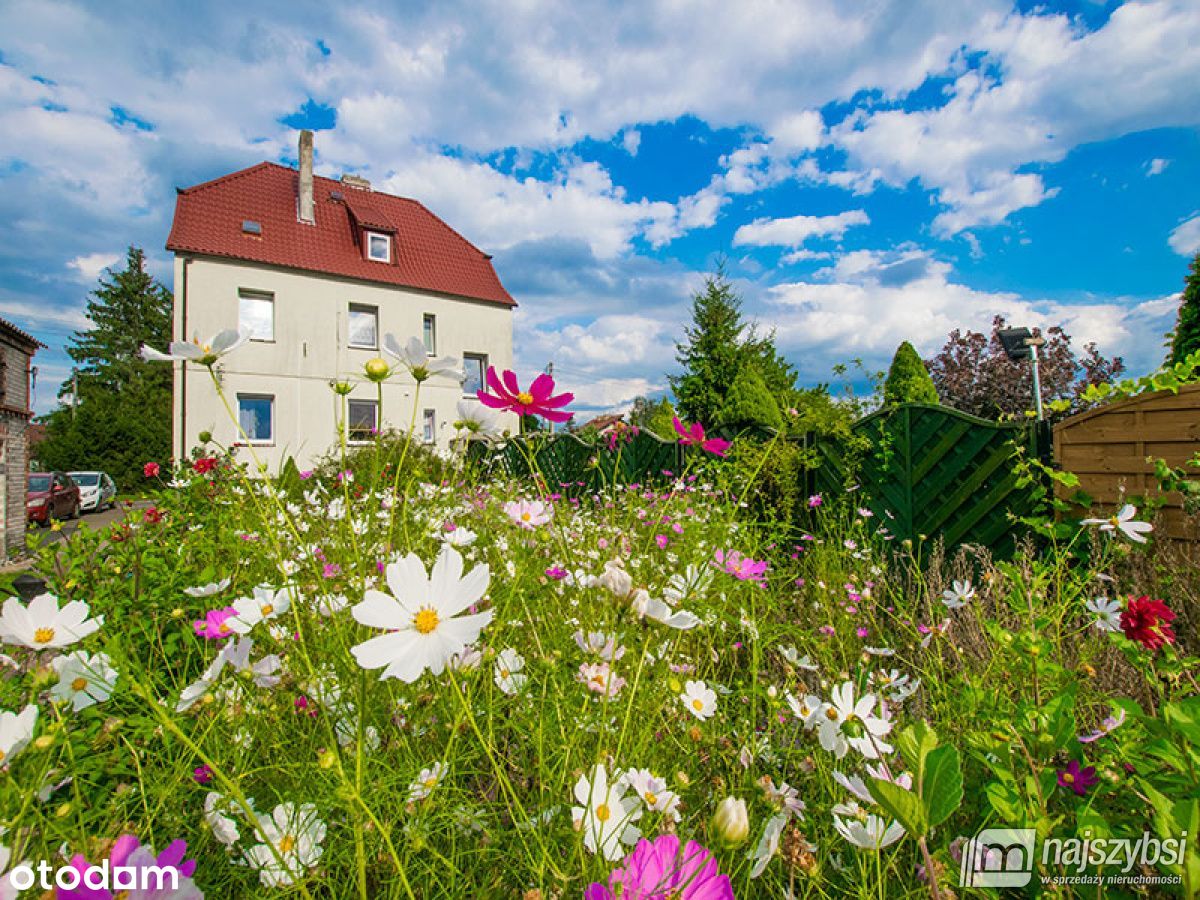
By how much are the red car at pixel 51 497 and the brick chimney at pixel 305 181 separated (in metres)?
8.41

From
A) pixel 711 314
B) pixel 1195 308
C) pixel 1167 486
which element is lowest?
pixel 1167 486

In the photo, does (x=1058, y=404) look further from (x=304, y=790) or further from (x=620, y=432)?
(x=304, y=790)

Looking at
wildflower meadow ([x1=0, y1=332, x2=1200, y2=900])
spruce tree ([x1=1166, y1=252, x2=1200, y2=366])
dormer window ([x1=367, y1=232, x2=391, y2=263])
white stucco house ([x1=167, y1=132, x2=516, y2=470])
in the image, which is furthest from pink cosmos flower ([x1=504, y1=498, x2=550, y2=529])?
dormer window ([x1=367, y1=232, x2=391, y2=263])

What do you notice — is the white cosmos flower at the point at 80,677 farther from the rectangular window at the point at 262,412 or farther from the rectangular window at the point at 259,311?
the rectangular window at the point at 259,311

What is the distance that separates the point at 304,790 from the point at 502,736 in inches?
13.2

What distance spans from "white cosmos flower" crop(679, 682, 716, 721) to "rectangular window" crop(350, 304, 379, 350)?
13928 millimetres

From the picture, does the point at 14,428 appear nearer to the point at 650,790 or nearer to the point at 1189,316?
the point at 650,790

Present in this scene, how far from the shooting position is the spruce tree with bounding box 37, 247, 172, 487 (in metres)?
20.2

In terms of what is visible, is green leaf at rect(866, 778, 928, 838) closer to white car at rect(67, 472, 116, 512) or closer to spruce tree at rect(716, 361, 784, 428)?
spruce tree at rect(716, 361, 784, 428)

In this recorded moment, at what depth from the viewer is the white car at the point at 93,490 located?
16.3m

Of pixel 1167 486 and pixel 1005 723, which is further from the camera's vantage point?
pixel 1167 486

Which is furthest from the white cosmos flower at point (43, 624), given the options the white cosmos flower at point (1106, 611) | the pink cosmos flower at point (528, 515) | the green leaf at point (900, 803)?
the white cosmos flower at point (1106, 611)

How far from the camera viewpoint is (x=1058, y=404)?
8.64 feet

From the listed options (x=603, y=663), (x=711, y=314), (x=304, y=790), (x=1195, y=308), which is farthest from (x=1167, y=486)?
(x=711, y=314)
